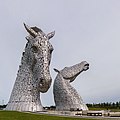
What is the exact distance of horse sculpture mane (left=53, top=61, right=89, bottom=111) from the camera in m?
44.1

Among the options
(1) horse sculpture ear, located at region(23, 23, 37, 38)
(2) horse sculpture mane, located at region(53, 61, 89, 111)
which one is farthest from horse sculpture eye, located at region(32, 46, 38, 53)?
(2) horse sculpture mane, located at region(53, 61, 89, 111)

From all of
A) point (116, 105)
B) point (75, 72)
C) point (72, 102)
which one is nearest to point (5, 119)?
point (72, 102)

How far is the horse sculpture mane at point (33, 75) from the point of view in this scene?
38438 mm

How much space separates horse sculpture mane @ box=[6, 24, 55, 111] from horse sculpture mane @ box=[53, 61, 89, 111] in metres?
5.62

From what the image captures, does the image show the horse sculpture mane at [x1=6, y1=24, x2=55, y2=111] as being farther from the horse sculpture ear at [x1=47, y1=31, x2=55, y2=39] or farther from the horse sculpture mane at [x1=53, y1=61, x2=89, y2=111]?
the horse sculpture mane at [x1=53, y1=61, x2=89, y2=111]

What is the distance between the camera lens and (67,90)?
147 ft

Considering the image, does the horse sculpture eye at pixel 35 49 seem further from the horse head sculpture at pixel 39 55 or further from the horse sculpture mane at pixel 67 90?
the horse sculpture mane at pixel 67 90

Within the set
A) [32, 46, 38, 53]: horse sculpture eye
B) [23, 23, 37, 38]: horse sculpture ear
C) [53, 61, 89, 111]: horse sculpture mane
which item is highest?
[23, 23, 37, 38]: horse sculpture ear

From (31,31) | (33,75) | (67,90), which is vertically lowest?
(67,90)

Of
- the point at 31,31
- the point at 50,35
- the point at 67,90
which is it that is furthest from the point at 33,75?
the point at 67,90

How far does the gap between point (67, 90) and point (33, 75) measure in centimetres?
686

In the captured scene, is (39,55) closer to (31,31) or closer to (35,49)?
(35,49)

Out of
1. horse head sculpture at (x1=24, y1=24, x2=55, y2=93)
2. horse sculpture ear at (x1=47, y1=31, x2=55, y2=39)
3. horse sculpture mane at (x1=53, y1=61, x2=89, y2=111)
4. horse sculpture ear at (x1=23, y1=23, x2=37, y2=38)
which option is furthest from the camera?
horse sculpture mane at (x1=53, y1=61, x2=89, y2=111)

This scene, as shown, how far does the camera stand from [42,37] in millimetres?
39750
